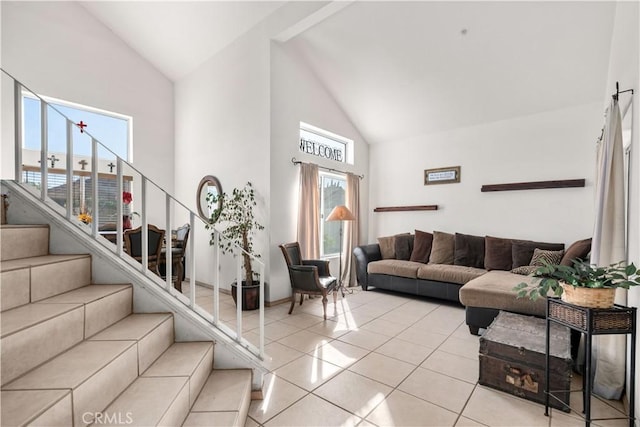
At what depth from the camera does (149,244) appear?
11.0 feet

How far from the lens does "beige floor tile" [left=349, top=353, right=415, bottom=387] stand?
229 centimetres

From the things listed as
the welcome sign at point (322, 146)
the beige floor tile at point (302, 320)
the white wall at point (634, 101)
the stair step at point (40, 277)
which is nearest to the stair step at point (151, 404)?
the stair step at point (40, 277)

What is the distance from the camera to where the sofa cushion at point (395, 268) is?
14.7 feet

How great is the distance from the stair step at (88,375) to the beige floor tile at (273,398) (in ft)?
2.64

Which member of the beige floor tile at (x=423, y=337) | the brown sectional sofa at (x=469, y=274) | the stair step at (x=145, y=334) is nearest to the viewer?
the stair step at (x=145, y=334)

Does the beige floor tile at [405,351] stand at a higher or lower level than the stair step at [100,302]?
lower

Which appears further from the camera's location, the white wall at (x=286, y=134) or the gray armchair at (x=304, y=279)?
the white wall at (x=286, y=134)

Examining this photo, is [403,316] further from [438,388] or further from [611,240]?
[611,240]

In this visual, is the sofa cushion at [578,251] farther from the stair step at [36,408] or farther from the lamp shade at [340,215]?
the stair step at [36,408]

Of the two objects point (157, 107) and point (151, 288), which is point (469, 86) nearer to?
point (151, 288)

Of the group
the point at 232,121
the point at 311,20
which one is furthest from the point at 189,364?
the point at 311,20

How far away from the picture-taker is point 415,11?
3.54 metres

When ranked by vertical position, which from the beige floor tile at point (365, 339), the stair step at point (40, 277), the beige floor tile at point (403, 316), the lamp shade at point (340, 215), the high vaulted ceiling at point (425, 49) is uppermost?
the high vaulted ceiling at point (425, 49)

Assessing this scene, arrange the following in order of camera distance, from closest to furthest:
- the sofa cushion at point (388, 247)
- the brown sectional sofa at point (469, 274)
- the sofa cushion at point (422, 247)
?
the brown sectional sofa at point (469, 274) < the sofa cushion at point (422, 247) < the sofa cushion at point (388, 247)
